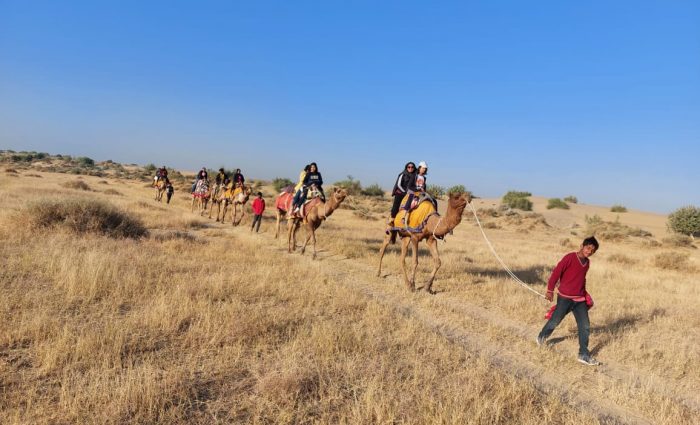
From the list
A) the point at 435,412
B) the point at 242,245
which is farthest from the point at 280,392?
the point at 242,245

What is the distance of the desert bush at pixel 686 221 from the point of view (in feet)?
102

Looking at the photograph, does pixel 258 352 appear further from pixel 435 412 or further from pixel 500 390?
pixel 500 390

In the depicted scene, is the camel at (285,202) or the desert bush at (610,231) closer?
the camel at (285,202)

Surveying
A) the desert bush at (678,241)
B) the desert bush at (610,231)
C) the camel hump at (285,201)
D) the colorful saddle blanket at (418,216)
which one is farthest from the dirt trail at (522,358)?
the desert bush at (678,241)

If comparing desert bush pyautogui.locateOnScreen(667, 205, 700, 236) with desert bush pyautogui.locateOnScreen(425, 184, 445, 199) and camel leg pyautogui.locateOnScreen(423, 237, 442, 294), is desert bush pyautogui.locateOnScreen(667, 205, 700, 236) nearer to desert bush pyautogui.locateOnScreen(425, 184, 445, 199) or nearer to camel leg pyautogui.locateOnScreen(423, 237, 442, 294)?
desert bush pyautogui.locateOnScreen(425, 184, 445, 199)

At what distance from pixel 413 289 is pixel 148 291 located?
18.3 feet

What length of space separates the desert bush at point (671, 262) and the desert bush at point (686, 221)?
19169mm

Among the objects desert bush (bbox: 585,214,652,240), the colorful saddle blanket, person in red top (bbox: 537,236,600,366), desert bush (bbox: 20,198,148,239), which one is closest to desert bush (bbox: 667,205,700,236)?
desert bush (bbox: 585,214,652,240)

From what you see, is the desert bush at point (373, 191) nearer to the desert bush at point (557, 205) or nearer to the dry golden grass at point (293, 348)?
the desert bush at point (557, 205)

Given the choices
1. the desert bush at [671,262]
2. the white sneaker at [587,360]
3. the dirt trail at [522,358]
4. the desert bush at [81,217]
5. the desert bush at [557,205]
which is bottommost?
the dirt trail at [522,358]

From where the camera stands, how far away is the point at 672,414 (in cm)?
434

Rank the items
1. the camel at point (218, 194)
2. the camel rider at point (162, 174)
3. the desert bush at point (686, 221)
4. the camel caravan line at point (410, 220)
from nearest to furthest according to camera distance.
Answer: the camel caravan line at point (410, 220), the camel at point (218, 194), the camel rider at point (162, 174), the desert bush at point (686, 221)

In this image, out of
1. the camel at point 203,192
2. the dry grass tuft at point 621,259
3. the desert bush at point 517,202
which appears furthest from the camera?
the desert bush at point 517,202

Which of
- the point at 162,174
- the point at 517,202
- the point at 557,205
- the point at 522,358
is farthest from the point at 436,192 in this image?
the point at 557,205
